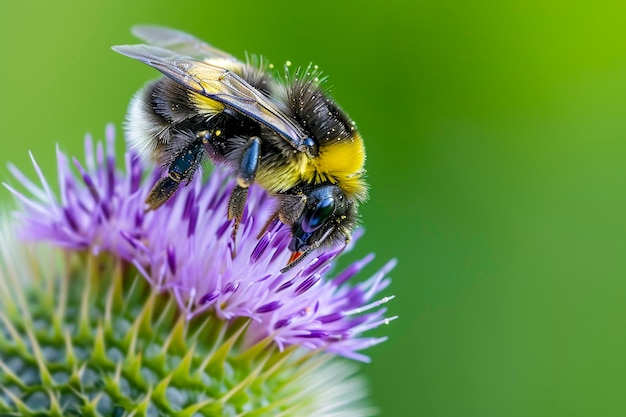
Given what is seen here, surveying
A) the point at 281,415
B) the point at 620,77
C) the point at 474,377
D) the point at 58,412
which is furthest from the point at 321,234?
the point at 620,77

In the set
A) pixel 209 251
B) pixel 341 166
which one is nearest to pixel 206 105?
pixel 341 166

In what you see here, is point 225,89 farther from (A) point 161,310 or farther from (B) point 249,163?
(A) point 161,310

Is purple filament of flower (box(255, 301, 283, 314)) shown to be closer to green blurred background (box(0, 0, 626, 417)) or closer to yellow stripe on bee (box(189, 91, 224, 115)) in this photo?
yellow stripe on bee (box(189, 91, 224, 115))

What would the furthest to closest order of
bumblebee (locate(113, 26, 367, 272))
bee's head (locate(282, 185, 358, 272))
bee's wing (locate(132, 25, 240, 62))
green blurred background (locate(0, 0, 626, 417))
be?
green blurred background (locate(0, 0, 626, 417)) → bee's wing (locate(132, 25, 240, 62)) → bee's head (locate(282, 185, 358, 272)) → bumblebee (locate(113, 26, 367, 272))

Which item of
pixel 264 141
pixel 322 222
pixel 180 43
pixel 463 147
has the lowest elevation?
pixel 322 222

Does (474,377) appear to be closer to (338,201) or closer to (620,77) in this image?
(620,77)

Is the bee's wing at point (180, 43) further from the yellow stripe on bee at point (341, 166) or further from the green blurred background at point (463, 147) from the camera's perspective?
the green blurred background at point (463, 147)

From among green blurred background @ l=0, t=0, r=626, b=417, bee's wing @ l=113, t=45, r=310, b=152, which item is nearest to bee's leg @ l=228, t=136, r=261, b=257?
bee's wing @ l=113, t=45, r=310, b=152
